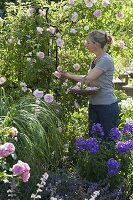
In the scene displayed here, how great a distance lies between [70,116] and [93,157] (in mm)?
1305

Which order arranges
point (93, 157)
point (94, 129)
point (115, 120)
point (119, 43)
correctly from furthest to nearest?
point (119, 43) < point (115, 120) < point (94, 129) < point (93, 157)

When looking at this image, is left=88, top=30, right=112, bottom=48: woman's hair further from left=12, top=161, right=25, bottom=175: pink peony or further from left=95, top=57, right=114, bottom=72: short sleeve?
left=12, top=161, right=25, bottom=175: pink peony

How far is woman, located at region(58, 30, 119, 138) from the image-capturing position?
452 cm

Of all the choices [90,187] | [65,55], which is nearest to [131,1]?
[65,55]

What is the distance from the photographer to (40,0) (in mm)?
5090

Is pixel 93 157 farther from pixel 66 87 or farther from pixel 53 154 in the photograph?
pixel 66 87

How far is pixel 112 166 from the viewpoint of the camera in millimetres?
3760

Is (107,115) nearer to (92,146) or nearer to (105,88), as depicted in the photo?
(105,88)

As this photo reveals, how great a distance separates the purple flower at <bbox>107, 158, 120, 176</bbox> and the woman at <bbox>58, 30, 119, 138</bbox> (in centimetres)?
99

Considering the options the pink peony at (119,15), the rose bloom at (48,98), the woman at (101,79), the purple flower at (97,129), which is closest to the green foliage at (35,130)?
the rose bloom at (48,98)

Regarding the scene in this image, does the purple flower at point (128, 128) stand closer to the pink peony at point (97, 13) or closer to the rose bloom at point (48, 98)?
the rose bloom at point (48, 98)

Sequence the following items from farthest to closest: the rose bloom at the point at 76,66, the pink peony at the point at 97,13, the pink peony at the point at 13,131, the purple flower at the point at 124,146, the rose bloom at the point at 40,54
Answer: the pink peony at the point at 97,13, the rose bloom at the point at 76,66, the rose bloom at the point at 40,54, the purple flower at the point at 124,146, the pink peony at the point at 13,131

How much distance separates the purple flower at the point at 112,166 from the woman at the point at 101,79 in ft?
3.25

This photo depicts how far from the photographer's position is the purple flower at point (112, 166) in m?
3.75
